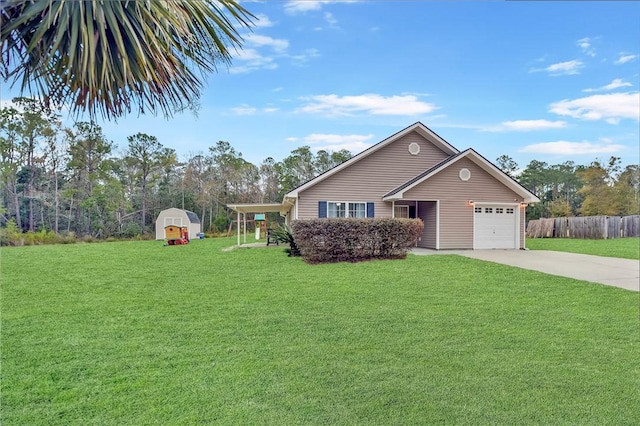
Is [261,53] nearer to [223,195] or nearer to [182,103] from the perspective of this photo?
[182,103]

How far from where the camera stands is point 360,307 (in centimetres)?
655

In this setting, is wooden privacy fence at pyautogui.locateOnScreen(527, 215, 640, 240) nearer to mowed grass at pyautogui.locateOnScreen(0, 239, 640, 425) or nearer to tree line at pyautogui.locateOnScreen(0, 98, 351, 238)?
mowed grass at pyautogui.locateOnScreen(0, 239, 640, 425)

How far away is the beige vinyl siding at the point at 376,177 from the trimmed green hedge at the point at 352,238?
407cm

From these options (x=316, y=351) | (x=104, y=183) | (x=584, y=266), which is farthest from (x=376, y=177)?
(x=316, y=351)

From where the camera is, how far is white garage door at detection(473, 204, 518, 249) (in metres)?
16.5

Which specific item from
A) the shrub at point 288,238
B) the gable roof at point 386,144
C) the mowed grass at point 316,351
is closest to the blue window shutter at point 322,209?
the gable roof at point 386,144

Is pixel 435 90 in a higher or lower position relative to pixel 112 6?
higher

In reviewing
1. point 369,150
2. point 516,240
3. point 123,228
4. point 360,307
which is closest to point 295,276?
point 360,307

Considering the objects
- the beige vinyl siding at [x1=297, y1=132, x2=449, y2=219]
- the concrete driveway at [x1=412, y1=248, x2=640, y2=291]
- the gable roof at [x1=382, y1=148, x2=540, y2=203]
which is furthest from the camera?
the beige vinyl siding at [x1=297, y1=132, x2=449, y2=219]

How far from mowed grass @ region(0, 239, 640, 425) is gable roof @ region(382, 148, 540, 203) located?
7.38 meters

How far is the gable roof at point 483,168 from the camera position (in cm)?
1567

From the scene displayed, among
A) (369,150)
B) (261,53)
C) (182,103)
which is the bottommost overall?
(182,103)

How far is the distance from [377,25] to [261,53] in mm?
3392

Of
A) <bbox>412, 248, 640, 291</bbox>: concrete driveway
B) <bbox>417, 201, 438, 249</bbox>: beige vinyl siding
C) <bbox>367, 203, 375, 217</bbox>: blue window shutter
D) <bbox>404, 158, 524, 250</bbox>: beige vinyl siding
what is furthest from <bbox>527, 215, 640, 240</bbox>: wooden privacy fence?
<bbox>367, 203, 375, 217</bbox>: blue window shutter
